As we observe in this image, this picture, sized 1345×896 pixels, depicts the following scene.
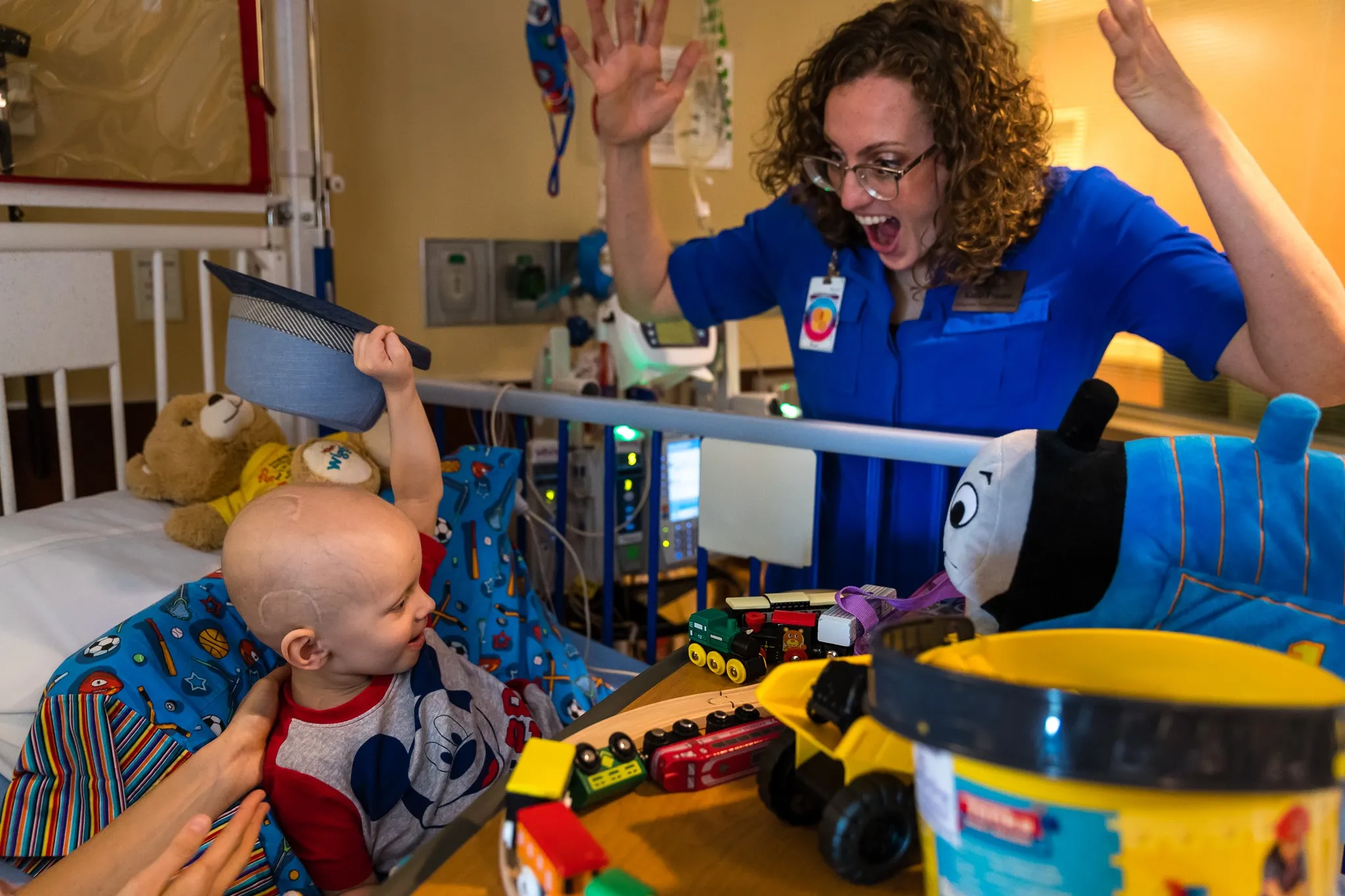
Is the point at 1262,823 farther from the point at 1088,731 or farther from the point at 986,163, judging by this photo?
the point at 986,163

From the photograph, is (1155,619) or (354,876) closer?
(1155,619)

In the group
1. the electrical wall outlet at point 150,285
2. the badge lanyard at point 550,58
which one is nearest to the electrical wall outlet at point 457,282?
the badge lanyard at point 550,58

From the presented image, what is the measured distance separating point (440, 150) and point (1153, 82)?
1.79m

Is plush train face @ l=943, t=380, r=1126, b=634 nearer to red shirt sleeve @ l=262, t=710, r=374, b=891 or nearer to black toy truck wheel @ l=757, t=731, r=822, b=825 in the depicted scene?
black toy truck wheel @ l=757, t=731, r=822, b=825

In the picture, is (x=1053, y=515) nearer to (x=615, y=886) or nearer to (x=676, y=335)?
(x=615, y=886)

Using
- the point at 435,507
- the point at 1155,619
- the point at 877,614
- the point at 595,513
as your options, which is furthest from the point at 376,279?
the point at 1155,619

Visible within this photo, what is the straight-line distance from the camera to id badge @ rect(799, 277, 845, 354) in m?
1.54

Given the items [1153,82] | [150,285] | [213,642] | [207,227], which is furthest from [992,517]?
[150,285]

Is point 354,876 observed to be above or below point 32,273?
below

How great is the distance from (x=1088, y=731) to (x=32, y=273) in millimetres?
1630

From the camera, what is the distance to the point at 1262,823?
533mm

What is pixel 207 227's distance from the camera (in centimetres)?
177

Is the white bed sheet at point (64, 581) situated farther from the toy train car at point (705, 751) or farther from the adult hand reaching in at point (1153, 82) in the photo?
the adult hand reaching in at point (1153, 82)

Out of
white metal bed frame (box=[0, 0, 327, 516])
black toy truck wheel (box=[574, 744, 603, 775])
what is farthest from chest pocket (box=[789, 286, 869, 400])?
white metal bed frame (box=[0, 0, 327, 516])
